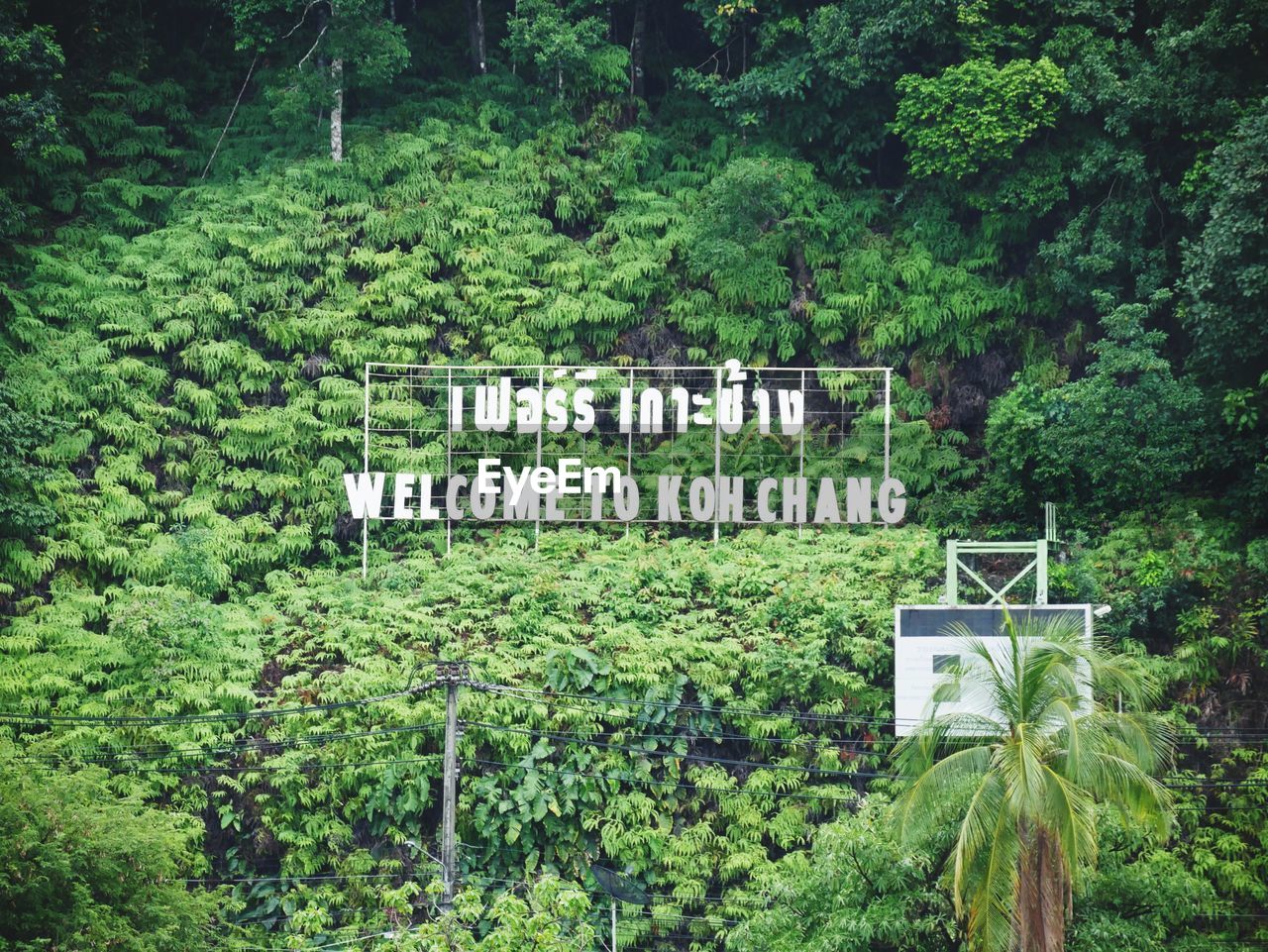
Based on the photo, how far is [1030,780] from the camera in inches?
614

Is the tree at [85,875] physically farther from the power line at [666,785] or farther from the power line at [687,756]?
the power line at [687,756]

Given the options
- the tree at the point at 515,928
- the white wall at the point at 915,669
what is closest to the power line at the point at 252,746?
the tree at the point at 515,928

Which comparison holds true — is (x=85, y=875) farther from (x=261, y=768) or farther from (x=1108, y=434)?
(x=1108, y=434)

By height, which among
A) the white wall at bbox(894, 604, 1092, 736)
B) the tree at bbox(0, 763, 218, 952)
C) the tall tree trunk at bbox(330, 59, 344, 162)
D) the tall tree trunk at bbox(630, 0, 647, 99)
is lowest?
the tree at bbox(0, 763, 218, 952)

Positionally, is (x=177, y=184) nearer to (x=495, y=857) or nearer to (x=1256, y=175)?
(x=495, y=857)

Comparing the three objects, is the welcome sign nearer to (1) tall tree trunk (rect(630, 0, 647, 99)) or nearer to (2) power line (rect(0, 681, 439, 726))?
(2) power line (rect(0, 681, 439, 726))

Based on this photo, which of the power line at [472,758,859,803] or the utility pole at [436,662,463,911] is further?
the power line at [472,758,859,803]

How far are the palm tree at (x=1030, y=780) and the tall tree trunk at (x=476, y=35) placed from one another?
855 inches

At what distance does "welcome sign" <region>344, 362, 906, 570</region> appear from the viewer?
26969mm

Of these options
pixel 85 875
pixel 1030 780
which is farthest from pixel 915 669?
pixel 85 875

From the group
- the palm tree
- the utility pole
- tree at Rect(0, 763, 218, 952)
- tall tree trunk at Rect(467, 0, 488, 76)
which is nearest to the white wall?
the palm tree

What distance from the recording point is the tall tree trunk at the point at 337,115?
31797 millimetres

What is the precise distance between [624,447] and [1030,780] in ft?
50.1

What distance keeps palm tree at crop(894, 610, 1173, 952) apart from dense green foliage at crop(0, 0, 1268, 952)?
3.66 ft
